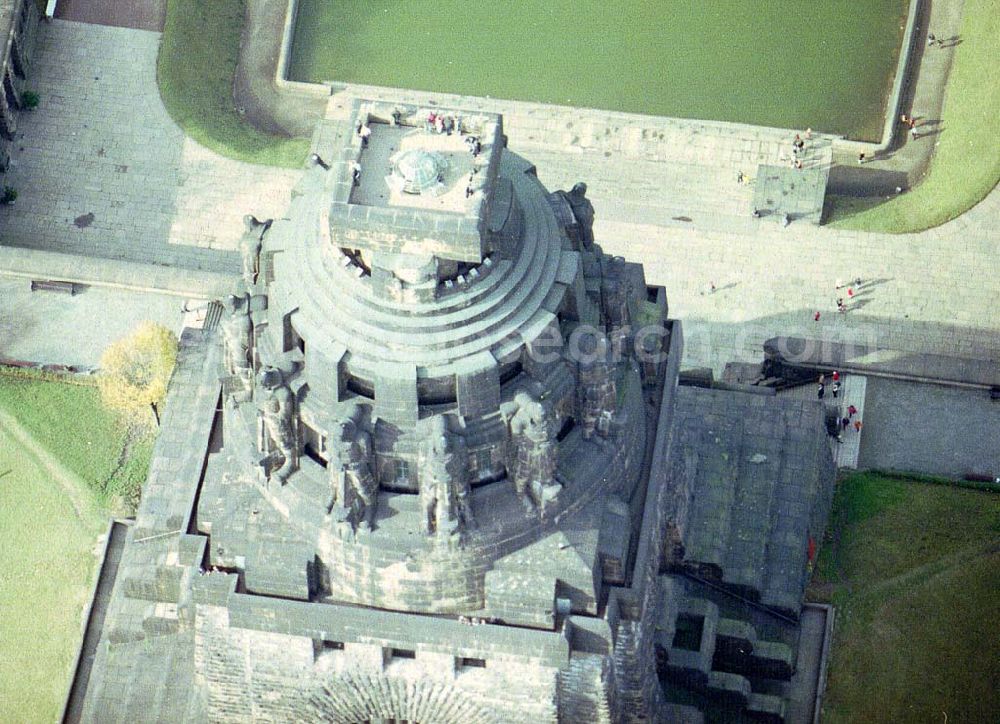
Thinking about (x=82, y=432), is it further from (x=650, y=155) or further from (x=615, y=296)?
(x=615, y=296)

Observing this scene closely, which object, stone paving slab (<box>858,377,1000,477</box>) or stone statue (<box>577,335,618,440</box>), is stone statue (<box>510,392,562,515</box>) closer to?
stone statue (<box>577,335,618,440</box>)

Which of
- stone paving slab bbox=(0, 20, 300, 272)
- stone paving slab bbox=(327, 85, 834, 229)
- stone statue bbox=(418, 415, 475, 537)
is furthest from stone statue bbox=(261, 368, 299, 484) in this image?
stone paving slab bbox=(327, 85, 834, 229)

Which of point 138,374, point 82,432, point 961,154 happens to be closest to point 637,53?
point 961,154

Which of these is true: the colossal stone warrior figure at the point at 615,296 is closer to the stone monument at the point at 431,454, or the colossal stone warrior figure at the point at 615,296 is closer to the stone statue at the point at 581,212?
the stone monument at the point at 431,454

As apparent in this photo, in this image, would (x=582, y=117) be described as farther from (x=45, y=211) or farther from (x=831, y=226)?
(x=45, y=211)

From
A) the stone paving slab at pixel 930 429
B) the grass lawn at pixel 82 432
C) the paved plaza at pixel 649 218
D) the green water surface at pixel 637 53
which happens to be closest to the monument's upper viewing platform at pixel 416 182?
the grass lawn at pixel 82 432

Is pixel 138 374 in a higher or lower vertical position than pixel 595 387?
higher

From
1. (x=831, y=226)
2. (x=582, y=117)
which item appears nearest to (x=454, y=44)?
(x=582, y=117)
